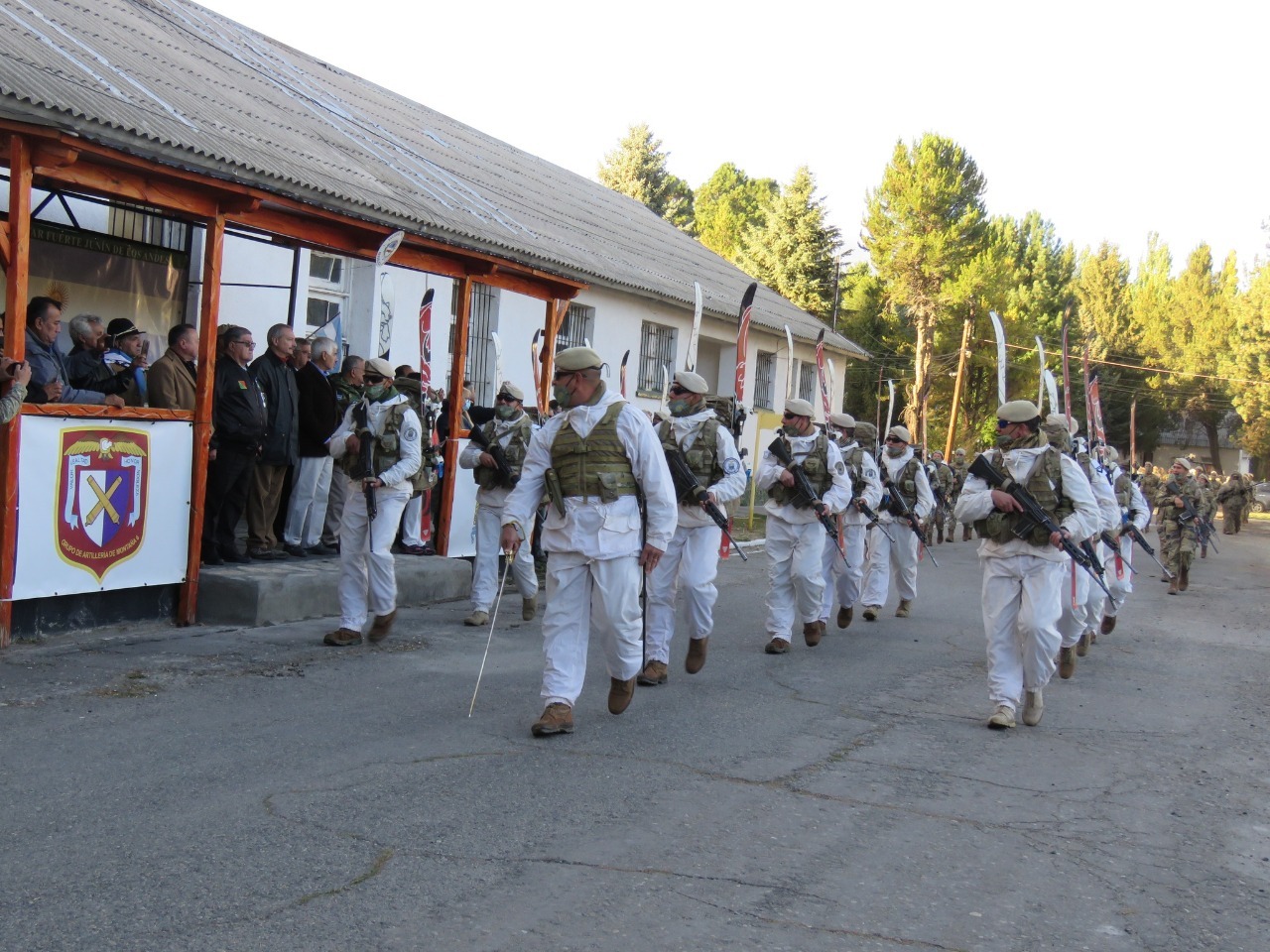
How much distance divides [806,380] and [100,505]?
26355 mm

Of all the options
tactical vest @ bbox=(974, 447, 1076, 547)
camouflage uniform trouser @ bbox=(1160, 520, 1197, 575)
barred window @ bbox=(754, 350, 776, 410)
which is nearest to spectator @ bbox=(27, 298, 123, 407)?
tactical vest @ bbox=(974, 447, 1076, 547)

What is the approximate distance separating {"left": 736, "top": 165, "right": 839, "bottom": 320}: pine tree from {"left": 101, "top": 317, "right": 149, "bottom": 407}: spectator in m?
39.8

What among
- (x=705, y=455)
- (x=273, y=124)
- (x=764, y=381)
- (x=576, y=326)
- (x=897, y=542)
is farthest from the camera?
(x=764, y=381)

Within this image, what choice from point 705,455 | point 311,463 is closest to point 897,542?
point 705,455

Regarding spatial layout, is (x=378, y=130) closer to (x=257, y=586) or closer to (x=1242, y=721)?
(x=257, y=586)

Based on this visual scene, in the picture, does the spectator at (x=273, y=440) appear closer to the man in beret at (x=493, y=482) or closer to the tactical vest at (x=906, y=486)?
the man in beret at (x=493, y=482)

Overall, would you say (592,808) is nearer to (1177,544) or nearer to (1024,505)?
(1024,505)

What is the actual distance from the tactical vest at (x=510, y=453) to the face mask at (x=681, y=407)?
1941 millimetres

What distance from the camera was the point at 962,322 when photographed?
53750 millimetres

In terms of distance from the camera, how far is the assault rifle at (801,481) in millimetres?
9656

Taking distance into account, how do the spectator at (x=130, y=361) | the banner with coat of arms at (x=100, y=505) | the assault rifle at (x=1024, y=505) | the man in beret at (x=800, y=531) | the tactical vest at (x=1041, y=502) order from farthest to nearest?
the man in beret at (x=800, y=531), the spectator at (x=130, y=361), the banner with coat of arms at (x=100, y=505), the tactical vest at (x=1041, y=502), the assault rifle at (x=1024, y=505)

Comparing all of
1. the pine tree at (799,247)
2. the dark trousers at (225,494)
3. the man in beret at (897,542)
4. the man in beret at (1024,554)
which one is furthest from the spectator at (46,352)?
the pine tree at (799,247)

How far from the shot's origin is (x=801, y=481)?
32.0 feet

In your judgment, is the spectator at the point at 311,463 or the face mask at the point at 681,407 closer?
the face mask at the point at 681,407
